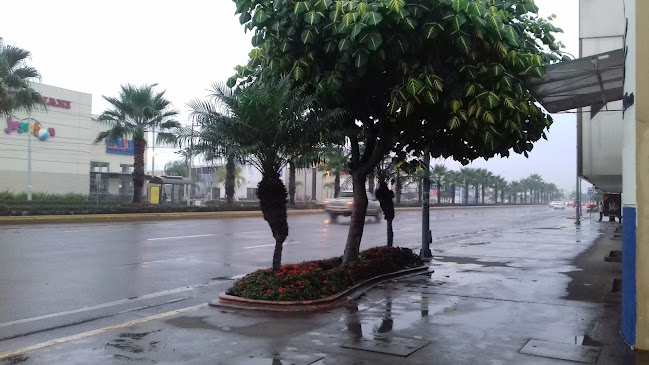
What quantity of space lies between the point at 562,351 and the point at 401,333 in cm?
187

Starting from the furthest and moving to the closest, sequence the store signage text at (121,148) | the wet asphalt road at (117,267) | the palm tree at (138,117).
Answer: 1. the store signage text at (121,148)
2. the palm tree at (138,117)
3. the wet asphalt road at (117,267)

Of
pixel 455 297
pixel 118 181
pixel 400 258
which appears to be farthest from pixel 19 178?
pixel 455 297

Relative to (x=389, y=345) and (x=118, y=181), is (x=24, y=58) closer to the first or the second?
(x=118, y=181)

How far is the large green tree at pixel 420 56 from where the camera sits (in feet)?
29.6

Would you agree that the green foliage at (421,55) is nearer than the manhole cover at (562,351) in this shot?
No

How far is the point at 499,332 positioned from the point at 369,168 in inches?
193

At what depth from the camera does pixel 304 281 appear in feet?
30.6

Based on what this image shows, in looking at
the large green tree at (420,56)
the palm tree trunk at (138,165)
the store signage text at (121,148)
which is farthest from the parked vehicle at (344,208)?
the store signage text at (121,148)

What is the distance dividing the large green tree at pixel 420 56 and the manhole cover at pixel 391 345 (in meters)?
3.59

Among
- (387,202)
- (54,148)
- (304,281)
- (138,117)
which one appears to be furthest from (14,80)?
(304,281)

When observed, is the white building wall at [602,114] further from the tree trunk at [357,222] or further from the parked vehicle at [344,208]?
the parked vehicle at [344,208]

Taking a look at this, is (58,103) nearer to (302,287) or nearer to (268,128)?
(268,128)

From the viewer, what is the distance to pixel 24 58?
92.7ft

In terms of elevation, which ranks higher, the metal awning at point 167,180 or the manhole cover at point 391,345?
the metal awning at point 167,180
